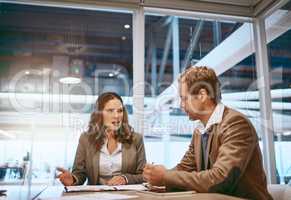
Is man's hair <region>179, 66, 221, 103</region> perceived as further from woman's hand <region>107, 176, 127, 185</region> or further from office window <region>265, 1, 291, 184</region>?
office window <region>265, 1, 291, 184</region>

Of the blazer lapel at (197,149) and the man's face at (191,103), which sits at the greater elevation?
the man's face at (191,103)

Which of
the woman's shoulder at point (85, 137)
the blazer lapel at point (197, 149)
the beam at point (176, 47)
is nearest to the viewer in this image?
the blazer lapel at point (197, 149)

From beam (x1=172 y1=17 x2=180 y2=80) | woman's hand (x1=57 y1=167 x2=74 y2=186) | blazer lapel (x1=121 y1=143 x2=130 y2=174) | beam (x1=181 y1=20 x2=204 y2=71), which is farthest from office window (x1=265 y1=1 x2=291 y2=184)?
woman's hand (x1=57 y1=167 x2=74 y2=186)

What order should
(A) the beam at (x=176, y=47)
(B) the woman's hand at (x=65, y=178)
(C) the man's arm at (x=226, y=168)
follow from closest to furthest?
(C) the man's arm at (x=226, y=168), (B) the woman's hand at (x=65, y=178), (A) the beam at (x=176, y=47)

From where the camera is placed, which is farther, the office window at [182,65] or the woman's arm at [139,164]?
the office window at [182,65]

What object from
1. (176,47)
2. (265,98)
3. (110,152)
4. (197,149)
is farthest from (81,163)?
(265,98)

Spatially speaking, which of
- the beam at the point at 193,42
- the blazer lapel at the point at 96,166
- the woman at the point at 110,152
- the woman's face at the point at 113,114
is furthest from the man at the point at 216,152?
the beam at the point at 193,42

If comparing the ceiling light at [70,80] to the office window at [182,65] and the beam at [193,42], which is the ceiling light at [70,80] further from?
the beam at [193,42]

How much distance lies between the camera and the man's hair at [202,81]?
1501 mm

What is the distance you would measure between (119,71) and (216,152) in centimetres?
187

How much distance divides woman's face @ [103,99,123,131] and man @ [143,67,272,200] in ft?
3.01

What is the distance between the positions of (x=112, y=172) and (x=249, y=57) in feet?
6.65

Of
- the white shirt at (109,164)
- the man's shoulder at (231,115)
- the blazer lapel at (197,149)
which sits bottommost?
the white shirt at (109,164)

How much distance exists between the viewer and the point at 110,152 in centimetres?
219
